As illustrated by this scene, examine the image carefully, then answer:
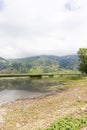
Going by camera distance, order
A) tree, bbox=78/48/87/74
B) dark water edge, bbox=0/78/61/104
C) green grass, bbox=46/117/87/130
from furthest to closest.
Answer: tree, bbox=78/48/87/74 < dark water edge, bbox=0/78/61/104 < green grass, bbox=46/117/87/130

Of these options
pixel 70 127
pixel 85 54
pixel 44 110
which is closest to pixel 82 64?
pixel 85 54

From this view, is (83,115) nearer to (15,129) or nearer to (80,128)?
(80,128)

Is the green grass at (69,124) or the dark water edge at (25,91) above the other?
the green grass at (69,124)

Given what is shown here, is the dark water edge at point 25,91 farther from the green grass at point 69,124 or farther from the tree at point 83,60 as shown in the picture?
the tree at point 83,60

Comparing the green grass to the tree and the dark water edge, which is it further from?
the tree

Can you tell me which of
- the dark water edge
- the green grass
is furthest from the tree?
the green grass

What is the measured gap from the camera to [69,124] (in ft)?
74.8

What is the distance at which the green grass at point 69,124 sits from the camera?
72.5 ft

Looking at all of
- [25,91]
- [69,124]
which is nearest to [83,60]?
[25,91]

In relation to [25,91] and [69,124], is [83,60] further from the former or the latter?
[69,124]

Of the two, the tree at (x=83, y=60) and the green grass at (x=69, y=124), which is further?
the tree at (x=83, y=60)

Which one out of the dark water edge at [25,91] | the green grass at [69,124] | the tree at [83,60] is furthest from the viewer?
the tree at [83,60]

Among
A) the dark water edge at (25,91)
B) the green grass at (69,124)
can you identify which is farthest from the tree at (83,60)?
the green grass at (69,124)

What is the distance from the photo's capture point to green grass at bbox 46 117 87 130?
2209 cm
